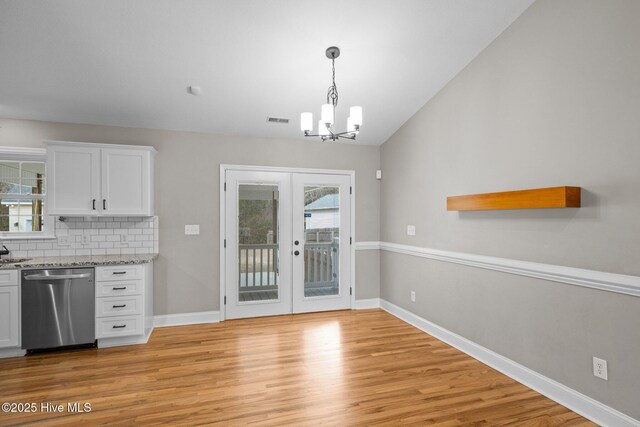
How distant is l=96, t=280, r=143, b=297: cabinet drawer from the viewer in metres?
3.61

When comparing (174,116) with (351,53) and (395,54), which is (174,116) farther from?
(395,54)

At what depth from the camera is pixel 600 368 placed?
7.56ft

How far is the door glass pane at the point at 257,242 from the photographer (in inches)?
183

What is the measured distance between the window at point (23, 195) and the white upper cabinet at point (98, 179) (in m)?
0.45

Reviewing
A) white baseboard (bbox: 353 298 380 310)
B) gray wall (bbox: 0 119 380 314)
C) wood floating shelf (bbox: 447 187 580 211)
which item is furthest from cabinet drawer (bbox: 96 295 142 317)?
wood floating shelf (bbox: 447 187 580 211)

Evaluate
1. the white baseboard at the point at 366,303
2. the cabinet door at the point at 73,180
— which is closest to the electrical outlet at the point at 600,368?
the white baseboard at the point at 366,303

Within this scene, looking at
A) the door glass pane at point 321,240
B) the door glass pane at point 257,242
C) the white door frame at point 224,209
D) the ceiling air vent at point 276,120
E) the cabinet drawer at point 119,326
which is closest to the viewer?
the cabinet drawer at point 119,326

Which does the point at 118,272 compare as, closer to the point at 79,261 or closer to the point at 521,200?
the point at 79,261

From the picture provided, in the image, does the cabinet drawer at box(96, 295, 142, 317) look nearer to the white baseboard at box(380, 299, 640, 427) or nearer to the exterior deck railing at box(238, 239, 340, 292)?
the exterior deck railing at box(238, 239, 340, 292)

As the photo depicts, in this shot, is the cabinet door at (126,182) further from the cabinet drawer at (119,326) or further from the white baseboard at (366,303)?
the white baseboard at (366,303)

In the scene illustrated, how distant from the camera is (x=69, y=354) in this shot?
3.48 metres

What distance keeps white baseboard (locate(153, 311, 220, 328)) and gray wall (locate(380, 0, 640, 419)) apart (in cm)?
282

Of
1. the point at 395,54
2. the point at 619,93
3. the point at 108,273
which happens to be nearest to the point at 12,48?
the point at 108,273

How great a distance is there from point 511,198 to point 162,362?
3528mm
